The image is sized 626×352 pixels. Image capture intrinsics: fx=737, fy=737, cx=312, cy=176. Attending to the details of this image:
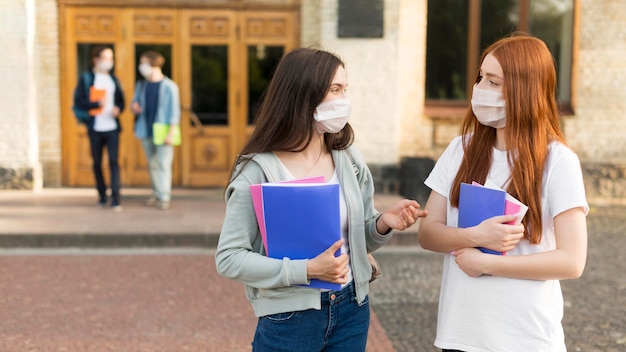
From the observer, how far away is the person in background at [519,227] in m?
2.19

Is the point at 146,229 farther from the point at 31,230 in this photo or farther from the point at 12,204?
the point at 12,204

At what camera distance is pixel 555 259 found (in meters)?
2.18

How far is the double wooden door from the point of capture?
1170 centimetres

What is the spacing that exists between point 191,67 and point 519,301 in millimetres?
10143

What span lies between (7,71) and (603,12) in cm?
925

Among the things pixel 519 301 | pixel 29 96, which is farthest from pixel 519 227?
pixel 29 96

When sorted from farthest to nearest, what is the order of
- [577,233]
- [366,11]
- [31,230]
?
[366,11] → [31,230] → [577,233]

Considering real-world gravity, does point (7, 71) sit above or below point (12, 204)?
above

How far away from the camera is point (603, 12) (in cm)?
1163

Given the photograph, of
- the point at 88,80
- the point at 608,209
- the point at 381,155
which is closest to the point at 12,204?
the point at 88,80

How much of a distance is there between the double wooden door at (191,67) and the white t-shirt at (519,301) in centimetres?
958

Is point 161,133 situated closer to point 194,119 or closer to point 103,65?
point 103,65

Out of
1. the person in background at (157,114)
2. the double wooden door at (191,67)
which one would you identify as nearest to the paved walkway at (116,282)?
the person in background at (157,114)

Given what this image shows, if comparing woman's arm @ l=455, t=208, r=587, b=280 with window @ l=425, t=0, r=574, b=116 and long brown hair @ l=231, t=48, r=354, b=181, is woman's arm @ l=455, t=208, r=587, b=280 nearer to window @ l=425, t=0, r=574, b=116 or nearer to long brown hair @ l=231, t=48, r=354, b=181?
long brown hair @ l=231, t=48, r=354, b=181
